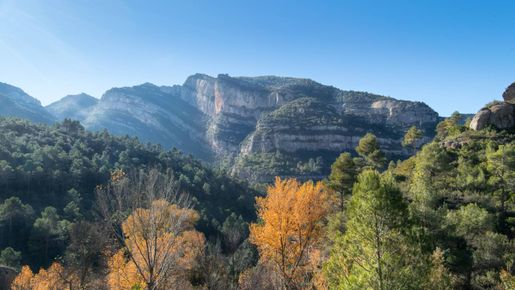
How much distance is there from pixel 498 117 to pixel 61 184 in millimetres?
86596

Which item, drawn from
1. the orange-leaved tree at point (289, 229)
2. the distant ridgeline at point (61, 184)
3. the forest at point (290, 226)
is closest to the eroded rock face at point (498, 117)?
the forest at point (290, 226)

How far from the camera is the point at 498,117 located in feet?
192

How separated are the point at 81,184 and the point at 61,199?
9.61 m

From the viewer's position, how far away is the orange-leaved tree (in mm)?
25469

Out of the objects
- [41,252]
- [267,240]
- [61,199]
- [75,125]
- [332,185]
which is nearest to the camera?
[267,240]

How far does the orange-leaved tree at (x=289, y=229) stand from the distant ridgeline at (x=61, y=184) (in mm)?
25080

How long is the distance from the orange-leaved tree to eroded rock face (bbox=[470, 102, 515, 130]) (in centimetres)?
4765

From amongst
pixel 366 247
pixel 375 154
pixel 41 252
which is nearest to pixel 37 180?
pixel 41 252

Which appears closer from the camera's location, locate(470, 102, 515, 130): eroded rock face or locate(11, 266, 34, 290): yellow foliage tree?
locate(11, 266, 34, 290): yellow foliage tree

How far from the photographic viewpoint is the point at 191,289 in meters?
30.1

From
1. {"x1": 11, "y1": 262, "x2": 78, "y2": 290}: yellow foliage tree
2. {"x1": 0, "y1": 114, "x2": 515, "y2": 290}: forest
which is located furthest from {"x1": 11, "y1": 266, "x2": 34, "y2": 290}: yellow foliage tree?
{"x1": 0, "y1": 114, "x2": 515, "y2": 290}: forest

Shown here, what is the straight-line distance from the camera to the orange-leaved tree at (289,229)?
25.5 metres

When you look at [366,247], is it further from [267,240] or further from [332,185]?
[332,185]

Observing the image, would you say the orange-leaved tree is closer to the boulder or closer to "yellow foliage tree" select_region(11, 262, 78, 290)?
"yellow foliage tree" select_region(11, 262, 78, 290)
